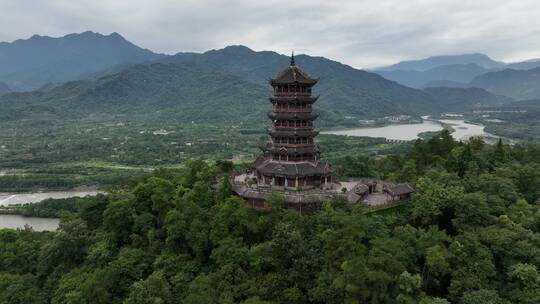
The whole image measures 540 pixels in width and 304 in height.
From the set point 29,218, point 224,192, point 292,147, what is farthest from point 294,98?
point 29,218

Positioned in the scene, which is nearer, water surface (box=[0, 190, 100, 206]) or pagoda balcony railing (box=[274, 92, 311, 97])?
pagoda balcony railing (box=[274, 92, 311, 97])

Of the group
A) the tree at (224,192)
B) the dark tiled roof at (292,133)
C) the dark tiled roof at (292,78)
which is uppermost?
the dark tiled roof at (292,78)

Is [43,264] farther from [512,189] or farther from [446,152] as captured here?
[446,152]

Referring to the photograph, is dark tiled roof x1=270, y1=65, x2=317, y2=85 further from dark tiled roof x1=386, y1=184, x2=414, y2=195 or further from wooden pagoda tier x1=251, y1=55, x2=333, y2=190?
dark tiled roof x1=386, y1=184, x2=414, y2=195

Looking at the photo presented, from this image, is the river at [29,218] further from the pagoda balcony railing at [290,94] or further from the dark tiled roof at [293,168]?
the pagoda balcony railing at [290,94]

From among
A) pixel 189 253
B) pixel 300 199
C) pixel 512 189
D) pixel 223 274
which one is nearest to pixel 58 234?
pixel 189 253

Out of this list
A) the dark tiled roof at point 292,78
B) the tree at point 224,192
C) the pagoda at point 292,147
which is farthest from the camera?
the dark tiled roof at point 292,78

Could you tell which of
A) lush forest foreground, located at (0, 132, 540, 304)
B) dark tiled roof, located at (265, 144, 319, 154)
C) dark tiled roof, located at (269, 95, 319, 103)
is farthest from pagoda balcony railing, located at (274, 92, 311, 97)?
lush forest foreground, located at (0, 132, 540, 304)

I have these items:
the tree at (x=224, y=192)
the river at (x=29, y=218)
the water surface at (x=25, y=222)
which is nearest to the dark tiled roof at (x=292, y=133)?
the tree at (x=224, y=192)
